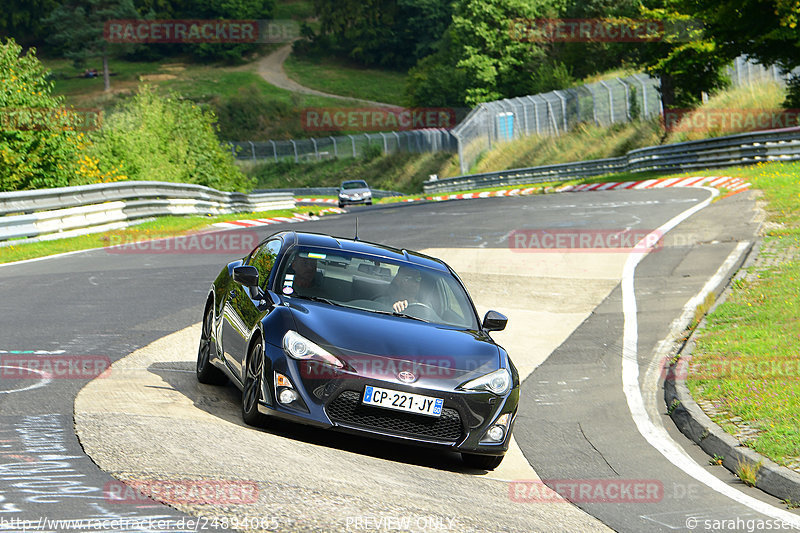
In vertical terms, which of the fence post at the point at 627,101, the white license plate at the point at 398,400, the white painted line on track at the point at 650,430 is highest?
the fence post at the point at 627,101

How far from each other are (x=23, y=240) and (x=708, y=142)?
78.4ft

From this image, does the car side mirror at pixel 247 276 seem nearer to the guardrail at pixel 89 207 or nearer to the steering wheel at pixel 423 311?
the steering wheel at pixel 423 311

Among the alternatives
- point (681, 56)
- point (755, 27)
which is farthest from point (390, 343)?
point (681, 56)

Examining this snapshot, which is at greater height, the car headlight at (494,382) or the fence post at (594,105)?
the fence post at (594,105)

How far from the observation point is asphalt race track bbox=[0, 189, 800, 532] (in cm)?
569

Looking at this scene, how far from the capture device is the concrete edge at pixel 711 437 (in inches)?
286

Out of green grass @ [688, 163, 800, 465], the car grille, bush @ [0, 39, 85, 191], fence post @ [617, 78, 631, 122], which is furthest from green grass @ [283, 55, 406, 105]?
the car grille

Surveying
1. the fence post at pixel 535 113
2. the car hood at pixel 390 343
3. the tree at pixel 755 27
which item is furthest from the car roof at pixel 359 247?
the fence post at pixel 535 113

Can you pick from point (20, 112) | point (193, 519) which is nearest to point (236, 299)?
point (193, 519)

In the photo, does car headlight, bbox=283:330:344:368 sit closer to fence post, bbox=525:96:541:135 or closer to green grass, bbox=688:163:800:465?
green grass, bbox=688:163:800:465

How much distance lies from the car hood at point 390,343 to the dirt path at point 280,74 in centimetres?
11186

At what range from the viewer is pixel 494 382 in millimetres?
7758

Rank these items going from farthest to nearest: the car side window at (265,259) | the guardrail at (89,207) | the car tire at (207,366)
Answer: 1. the guardrail at (89,207)
2. the car tire at (207,366)
3. the car side window at (265,259)

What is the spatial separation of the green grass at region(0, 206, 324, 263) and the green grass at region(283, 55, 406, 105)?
3770 inches
